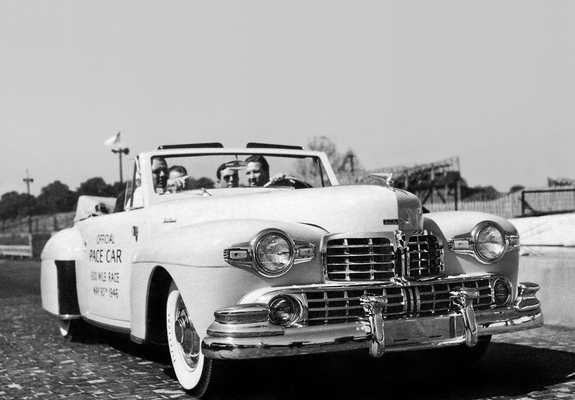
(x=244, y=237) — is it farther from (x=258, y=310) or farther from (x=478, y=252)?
(x=478, y=252)

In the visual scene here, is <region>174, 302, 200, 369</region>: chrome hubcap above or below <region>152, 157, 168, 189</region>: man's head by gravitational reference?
below

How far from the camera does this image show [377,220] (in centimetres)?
446

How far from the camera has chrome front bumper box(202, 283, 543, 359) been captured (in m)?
4.02

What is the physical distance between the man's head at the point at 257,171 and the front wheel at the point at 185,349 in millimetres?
1778

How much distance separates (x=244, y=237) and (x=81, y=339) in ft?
12.9

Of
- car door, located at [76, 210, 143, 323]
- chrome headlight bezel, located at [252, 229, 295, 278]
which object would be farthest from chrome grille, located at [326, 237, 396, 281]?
car door, located at [76, 210, 143, 323]

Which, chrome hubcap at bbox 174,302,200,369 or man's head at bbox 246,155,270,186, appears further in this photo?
man's head at bbox 246,155,270,186

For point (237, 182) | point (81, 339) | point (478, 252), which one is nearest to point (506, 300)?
point (478, 252)

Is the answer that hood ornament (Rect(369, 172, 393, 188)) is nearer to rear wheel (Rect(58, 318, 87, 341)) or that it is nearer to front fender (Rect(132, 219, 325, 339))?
front fender (Rect(132, 219, 325, 339))

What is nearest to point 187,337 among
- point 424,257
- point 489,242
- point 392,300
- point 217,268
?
point 217,268

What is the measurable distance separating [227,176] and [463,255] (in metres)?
2.30

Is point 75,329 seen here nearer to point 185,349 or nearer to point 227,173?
point 227,173

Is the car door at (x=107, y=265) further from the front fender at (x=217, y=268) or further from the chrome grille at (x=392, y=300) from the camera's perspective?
the chrome grille at (x=392, y=300)

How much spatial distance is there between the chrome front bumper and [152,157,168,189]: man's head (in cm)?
222
